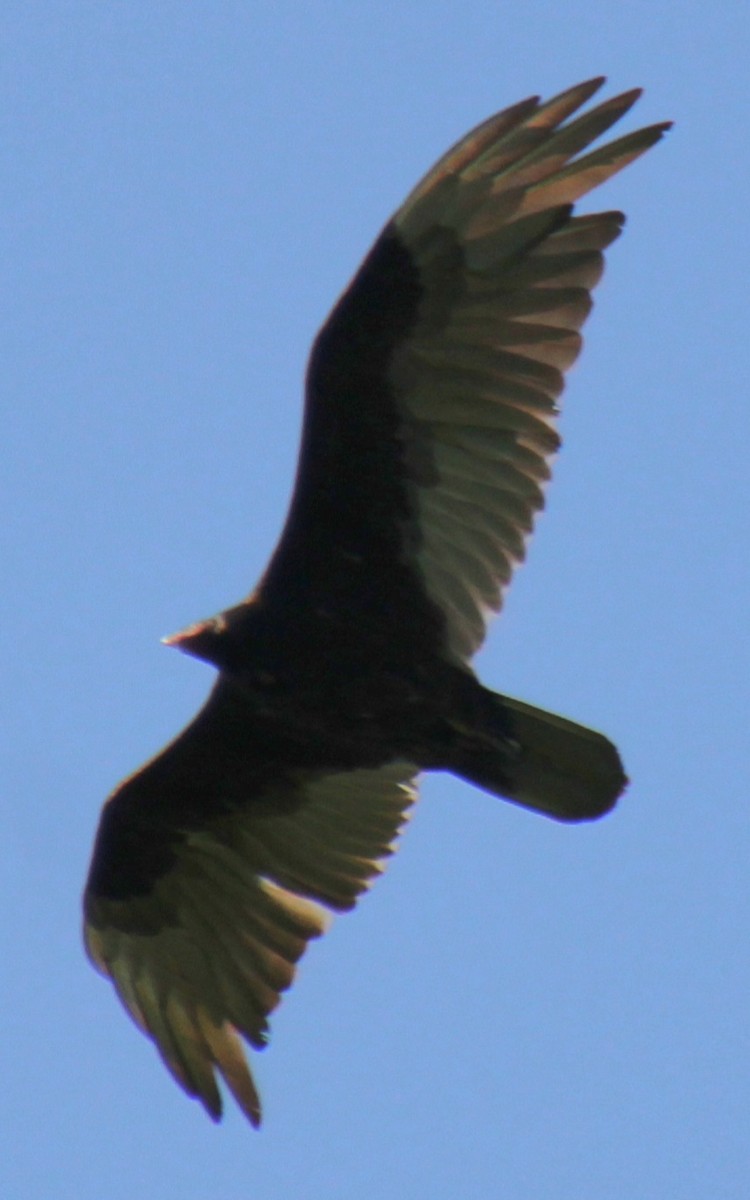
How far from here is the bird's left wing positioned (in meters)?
7.72

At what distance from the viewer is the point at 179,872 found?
7902mm

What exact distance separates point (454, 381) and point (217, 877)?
221cm

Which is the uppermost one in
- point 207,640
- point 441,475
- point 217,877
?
point 441,475

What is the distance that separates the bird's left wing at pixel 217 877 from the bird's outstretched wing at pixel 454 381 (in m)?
0.89

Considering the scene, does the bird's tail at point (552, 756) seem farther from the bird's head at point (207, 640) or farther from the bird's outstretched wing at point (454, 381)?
the bird's head at point (207, 640)

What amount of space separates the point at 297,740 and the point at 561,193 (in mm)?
2130

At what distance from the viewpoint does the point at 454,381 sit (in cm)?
698

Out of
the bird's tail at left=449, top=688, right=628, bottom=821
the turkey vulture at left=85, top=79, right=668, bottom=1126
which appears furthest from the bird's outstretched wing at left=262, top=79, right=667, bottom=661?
the bird's tail at left=449, top=688, right=628, bottom=821

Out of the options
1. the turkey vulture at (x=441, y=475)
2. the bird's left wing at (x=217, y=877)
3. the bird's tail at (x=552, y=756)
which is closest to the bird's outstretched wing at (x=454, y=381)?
the turkey vulture at (x=441, y=475)

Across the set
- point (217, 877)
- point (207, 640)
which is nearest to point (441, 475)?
point (207, 640)

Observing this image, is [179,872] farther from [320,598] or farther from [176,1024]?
[320,598]

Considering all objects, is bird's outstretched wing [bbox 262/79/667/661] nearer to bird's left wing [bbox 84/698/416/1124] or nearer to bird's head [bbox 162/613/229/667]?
bird's head [bbox 162/613/229/667]

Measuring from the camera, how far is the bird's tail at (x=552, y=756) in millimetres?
6926

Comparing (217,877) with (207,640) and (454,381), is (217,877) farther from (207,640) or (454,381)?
(454,381)
